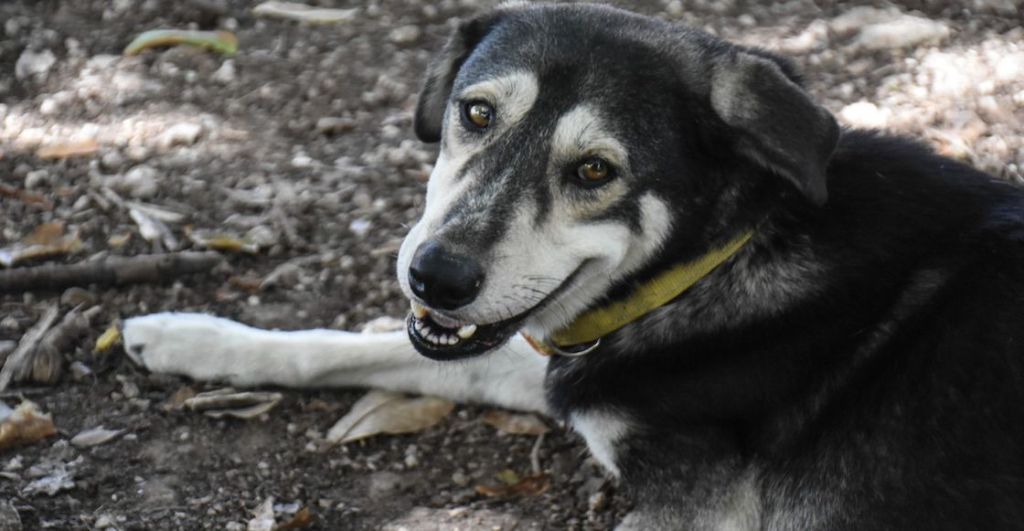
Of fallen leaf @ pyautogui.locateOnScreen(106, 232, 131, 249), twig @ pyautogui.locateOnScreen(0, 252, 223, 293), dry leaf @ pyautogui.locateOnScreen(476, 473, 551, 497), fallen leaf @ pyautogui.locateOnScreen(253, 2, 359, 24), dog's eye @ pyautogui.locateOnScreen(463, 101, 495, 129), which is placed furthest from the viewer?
fallen leaf @ pyautogui.locateOnScreen(253, 2, 359, 24)

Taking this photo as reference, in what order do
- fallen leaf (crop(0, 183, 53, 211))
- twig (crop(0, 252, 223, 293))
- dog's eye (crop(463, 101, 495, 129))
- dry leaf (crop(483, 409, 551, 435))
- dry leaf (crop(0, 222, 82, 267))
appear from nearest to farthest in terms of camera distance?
dog's eye (crop(463, 101, 495, 129)) → dry leaf (crop(483, 409, 551, 435)) → twig (crop(0, 252, 223, 293)) → dry leaf (crop(0, 222, 82, 267)) → fallen leaf (crop(0, 183, 53, 211))

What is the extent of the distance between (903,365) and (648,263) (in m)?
0.66

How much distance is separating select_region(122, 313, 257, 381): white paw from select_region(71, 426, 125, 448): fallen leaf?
28 centimetres

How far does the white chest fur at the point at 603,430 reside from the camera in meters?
3.03

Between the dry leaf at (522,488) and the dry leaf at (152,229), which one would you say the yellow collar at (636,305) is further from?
the dry leaf at (152,229)

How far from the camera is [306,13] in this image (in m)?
5.56

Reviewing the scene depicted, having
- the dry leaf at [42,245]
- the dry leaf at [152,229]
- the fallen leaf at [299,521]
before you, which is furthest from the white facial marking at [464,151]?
the dry leaf at [42,245]

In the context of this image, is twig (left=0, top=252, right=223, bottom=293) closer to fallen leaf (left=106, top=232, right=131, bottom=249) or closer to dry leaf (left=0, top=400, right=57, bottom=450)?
fallen leaf (left=106, top=232, right=131, bottom=249)

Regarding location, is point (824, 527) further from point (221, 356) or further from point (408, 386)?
point (221, 356)

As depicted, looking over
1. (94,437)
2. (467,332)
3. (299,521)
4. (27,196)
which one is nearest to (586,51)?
(467,332)

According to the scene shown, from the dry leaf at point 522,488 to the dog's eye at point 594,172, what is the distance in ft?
3.42

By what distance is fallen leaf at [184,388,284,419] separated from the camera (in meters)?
3.58

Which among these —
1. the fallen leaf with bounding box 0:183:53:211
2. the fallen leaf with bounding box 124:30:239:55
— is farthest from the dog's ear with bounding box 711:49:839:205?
the fallen leaf with bounding box 124:30:239:55

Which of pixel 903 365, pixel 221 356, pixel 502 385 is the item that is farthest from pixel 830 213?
pixel 221 356
